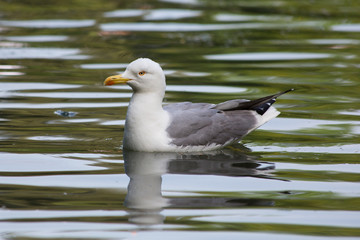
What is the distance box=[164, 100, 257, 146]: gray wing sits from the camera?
8.25m

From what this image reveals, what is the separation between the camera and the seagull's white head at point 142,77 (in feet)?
27.0

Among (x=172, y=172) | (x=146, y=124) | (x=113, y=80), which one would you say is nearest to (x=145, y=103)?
(x=146, y=124)

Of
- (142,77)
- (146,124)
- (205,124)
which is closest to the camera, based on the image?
(146,124)

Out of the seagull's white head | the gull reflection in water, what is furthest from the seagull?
the gull reflection in water

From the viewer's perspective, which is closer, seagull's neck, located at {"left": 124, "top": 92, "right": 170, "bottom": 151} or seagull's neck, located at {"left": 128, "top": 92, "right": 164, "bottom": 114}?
seagull's neck, located at {"left": 124, "top": 92, "right": 170, "bottom": 151}

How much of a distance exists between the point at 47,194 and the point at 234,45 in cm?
894

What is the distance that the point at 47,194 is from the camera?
6758 millimetres

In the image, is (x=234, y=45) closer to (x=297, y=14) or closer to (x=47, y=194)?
(x=297, y=14)

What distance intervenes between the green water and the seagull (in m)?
0.14

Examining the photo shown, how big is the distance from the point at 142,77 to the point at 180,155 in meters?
0.89

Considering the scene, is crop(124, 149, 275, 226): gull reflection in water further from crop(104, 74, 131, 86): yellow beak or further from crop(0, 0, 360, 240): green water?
crop(104, 74, 131, 86): yellow beak

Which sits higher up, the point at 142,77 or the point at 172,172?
the point at 142,77

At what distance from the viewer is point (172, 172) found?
7.59 m

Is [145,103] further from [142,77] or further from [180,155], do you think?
[180,155]
